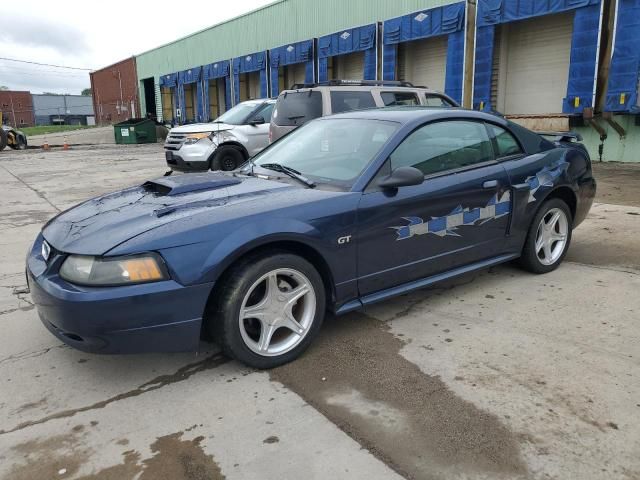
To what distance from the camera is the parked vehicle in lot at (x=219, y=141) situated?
1055cm

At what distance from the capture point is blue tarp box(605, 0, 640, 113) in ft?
37.6

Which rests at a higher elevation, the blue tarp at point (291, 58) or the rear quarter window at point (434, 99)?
the blue tarp at point (291, 58)

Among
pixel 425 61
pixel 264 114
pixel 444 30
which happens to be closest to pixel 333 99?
pixel 264 114

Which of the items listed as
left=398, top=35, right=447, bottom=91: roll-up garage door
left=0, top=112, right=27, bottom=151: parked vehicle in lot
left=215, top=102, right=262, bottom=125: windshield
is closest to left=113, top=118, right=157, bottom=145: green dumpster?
left=0, top=112, right=27, bottom=151: parked vehicle in lot

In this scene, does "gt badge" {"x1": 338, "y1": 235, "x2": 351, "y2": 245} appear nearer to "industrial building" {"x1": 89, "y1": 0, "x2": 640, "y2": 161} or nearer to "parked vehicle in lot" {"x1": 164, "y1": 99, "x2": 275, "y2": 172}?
"parked vehicle in lot" {"x1": 164, "y1": 99, "x2": 275, "y2": 172}

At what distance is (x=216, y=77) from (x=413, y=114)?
90.9 ft

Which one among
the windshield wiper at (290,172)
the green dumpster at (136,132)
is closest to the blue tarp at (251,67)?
the green dumpster at (136,132)

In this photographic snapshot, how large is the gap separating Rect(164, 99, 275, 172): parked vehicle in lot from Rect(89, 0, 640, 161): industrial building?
23.5ft

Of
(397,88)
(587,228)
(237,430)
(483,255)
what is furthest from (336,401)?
(397,88)

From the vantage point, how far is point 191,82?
32.1 meters

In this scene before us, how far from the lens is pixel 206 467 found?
88.0 inches

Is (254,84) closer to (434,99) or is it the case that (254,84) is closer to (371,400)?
(434,99)

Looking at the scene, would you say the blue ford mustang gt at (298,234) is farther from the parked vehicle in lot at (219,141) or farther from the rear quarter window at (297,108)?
the parked vehicle in lot at (219,141)

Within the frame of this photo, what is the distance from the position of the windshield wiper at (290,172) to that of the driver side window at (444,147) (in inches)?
23.0
